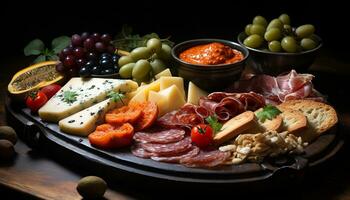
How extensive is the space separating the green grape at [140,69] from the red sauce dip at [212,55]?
202mm

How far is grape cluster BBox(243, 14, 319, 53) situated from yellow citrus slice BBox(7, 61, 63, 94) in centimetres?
106

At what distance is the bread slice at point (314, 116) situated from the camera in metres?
2.26

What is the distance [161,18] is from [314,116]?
1.68m

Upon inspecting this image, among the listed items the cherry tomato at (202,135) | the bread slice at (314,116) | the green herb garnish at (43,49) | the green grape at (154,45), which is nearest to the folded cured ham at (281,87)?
the bread slice at (314,116)

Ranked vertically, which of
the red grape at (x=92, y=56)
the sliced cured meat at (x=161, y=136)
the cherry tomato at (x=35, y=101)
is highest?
the red grape at (x=92, y=56)

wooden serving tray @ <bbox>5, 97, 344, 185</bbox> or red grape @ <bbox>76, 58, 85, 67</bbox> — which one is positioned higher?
red grape @ <bbox>76, 58, 85, 67</bbox>

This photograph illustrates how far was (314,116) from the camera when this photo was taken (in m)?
2.36

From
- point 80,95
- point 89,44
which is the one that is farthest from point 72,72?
point 80,95

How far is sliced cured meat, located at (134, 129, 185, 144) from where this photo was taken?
87.0 inches

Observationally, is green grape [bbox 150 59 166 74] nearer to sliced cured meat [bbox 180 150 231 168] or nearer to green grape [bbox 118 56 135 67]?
green grape [bbox 118 56 135 67]

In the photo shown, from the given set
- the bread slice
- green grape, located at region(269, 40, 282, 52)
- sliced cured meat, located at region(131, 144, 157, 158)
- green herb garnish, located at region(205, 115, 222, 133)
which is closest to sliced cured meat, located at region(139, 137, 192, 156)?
sliced cured meat, located at region(131, 144, 157, 158)

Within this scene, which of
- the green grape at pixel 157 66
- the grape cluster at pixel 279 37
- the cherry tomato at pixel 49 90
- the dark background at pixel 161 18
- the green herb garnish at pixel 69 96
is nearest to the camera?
the green herb garnish at pixel 69 96

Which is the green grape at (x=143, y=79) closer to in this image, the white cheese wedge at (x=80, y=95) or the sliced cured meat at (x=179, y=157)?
the white cheese wedge at (x=80, y=95)

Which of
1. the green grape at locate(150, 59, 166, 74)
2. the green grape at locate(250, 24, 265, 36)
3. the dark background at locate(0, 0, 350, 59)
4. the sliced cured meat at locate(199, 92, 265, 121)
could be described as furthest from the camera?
the dark background at locate(0, 0, 350, 59)
